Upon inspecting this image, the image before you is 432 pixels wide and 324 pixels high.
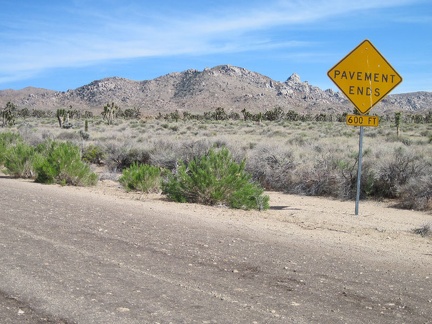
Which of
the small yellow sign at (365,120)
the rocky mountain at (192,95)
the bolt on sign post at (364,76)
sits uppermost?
the rocky mountain at (192,95)

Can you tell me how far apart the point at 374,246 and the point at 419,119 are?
77735mm

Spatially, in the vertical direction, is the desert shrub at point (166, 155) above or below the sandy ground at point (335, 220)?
above

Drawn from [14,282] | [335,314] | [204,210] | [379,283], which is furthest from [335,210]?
[14,282]

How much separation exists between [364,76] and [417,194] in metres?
4.27

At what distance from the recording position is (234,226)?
30.3 ft

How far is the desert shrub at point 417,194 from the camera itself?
13797 mm

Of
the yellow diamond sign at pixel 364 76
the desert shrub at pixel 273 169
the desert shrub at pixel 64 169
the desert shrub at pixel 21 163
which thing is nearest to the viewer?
the yellow diamond sign at pixel 364 76

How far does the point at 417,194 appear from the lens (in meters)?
14.2

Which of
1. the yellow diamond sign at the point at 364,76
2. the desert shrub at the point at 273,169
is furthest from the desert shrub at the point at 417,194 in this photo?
the desert shrub at the point at 273,169

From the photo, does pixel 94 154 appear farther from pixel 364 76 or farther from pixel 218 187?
pixel 364 76

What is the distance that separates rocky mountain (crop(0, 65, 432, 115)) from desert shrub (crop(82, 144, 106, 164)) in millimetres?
107974

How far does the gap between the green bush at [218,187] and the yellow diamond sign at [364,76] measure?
3.12m

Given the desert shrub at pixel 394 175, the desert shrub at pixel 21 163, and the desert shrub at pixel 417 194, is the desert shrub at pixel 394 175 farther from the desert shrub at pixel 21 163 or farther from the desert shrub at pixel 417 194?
the desert shrub at pixel 21 163

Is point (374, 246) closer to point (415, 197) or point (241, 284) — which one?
point (241, 284)
